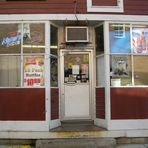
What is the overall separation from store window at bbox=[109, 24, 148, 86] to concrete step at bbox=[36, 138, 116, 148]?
2104 mm

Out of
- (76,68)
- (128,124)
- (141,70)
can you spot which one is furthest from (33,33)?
(128,124)

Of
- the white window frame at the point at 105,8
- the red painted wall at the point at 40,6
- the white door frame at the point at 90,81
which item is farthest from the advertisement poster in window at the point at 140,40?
the red painted wall at the point at 40,6

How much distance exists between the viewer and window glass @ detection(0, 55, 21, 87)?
1241 cm

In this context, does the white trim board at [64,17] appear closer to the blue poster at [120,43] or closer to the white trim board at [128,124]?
the blue poster at [120,43]

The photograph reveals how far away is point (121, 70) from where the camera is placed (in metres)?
12.6

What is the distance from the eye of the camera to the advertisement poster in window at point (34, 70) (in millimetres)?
12328

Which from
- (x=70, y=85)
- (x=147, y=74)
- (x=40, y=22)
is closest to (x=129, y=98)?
(x=147, y=74)

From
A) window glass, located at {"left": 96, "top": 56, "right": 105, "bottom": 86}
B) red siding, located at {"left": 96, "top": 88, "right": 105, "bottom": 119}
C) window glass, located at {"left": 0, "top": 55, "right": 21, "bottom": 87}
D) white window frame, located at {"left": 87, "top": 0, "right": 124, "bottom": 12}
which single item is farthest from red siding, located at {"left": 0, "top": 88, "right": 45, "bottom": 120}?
white window frame, located at {"left": 87, "top": 0, "right": 124, "bottom": 12}

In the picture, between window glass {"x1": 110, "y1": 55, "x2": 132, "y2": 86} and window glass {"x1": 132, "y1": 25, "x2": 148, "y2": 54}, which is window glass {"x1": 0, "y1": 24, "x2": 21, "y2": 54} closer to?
window glass {"x1": 110, "y1": 55, "x2": 132, "y2": 86}

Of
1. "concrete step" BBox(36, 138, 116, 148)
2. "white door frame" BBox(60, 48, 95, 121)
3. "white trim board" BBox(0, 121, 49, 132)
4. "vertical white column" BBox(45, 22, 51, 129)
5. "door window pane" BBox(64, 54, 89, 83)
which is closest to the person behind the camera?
"concrete step" BBox(36, 138, 116, 148)

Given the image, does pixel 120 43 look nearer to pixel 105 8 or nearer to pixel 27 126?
pixel 105 8

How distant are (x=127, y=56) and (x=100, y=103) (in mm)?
1857

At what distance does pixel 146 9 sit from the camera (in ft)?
41.8

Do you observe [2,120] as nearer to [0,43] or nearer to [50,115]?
[50,115]
